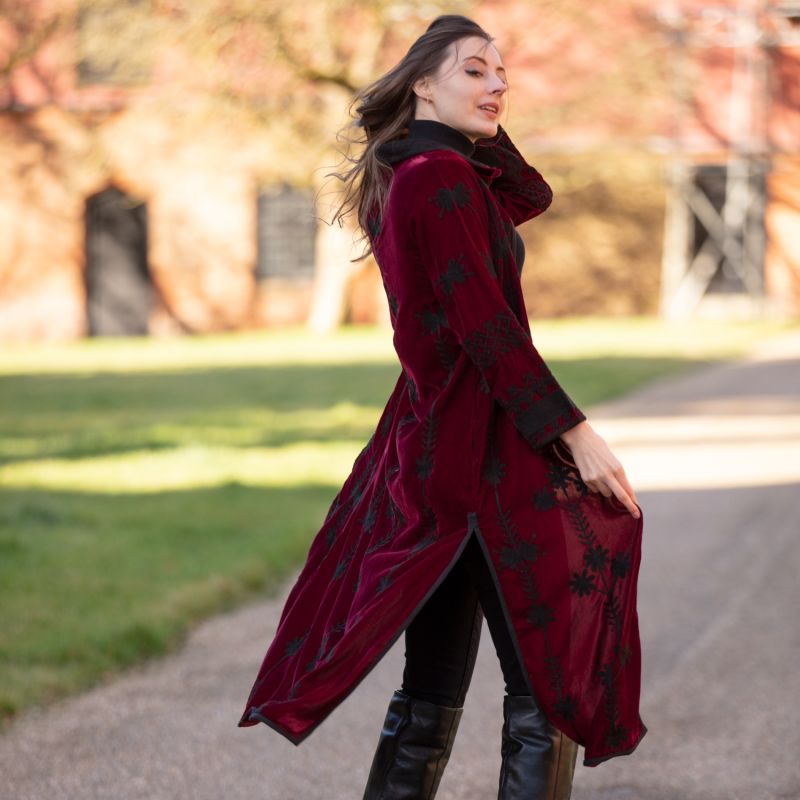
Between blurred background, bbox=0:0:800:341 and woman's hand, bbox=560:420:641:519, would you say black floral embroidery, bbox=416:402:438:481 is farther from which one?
blurred background, bbox=0:0:800:341

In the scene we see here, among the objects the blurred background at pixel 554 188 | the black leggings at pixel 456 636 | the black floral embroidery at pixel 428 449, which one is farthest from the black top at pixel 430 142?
the blurred background at pixel 554 188

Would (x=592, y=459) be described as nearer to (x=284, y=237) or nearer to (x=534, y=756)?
(x=534, y=756)

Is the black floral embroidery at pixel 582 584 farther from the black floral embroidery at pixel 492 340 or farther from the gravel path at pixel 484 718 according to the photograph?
the gravel path at pixel 484 718

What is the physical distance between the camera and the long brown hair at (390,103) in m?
2.82

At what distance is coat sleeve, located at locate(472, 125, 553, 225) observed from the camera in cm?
292

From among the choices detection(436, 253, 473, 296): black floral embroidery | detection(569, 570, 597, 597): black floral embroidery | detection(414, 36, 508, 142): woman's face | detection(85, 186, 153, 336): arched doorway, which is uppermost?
detection(414, 36, 508, 142): woman's face

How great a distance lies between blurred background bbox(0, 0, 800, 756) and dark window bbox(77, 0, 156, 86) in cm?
5

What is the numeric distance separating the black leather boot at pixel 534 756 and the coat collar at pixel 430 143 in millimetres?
983

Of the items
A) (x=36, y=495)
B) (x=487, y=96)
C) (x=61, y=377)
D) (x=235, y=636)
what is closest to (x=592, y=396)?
(x=36, y=495)

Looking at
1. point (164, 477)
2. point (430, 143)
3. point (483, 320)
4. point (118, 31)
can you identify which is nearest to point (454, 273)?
point (483, 320)

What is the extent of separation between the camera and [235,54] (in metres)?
21.0

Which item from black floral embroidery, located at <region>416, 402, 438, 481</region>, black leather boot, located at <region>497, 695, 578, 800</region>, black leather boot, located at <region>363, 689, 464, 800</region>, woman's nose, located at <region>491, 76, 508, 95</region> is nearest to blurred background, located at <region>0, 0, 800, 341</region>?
woman's nose, located at <region>491, 76, 508, 95</region>

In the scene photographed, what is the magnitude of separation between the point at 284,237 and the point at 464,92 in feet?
83.7

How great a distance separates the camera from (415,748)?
115 inches
